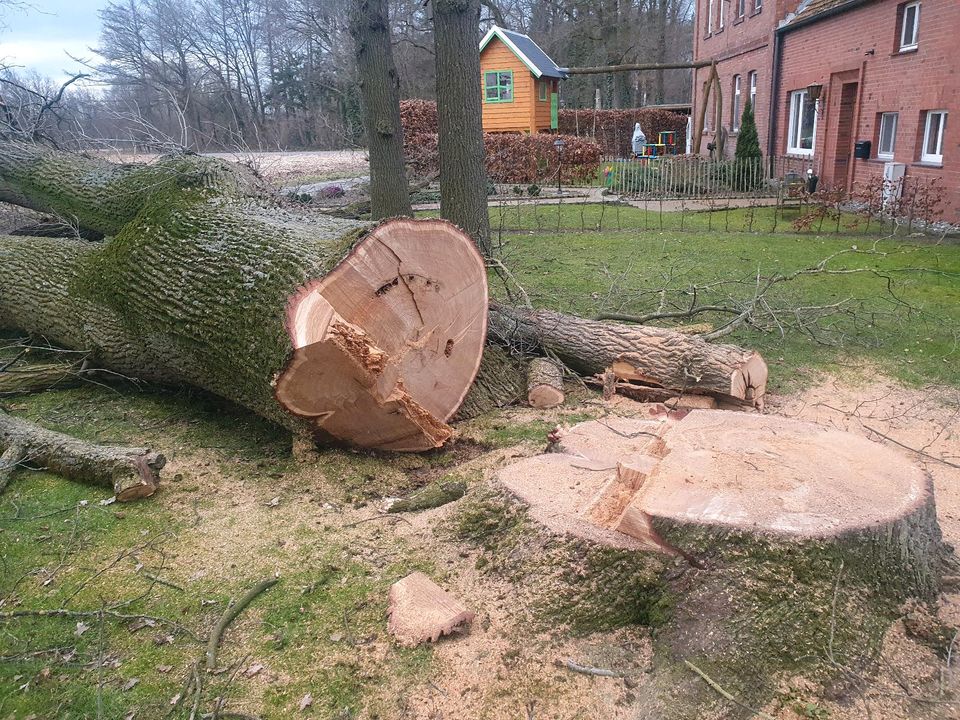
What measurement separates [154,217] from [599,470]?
12.2 feet

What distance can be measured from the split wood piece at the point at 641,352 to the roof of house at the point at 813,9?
1175 cm

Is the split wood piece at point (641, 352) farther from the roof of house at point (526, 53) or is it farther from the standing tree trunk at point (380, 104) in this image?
the roof of house at point (526, 53)

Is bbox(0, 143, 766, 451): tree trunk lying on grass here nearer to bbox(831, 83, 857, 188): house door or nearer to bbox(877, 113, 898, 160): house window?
bbox(877, 113, 898, 160): house window

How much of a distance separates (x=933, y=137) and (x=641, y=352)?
31.5 feet

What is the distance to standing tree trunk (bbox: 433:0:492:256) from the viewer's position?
23.7 ft

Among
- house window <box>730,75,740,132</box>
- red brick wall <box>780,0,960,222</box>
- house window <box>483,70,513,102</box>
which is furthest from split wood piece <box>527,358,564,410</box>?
house window <box>483,70,513,102</box>

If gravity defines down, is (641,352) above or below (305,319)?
below

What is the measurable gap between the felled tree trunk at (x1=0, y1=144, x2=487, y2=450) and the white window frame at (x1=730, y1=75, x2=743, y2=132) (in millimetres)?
19587

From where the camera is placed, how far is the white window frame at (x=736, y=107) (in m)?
21.3

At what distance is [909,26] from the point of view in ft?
39.4

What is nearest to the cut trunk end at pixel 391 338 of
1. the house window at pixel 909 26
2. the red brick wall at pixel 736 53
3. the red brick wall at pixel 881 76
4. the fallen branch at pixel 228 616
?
the fallen branch at pixel 228 616

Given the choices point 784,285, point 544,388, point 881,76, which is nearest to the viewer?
point 544,388

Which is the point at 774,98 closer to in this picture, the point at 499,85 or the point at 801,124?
the point at 801,124

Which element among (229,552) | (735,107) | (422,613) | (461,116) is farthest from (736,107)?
(422,613)
